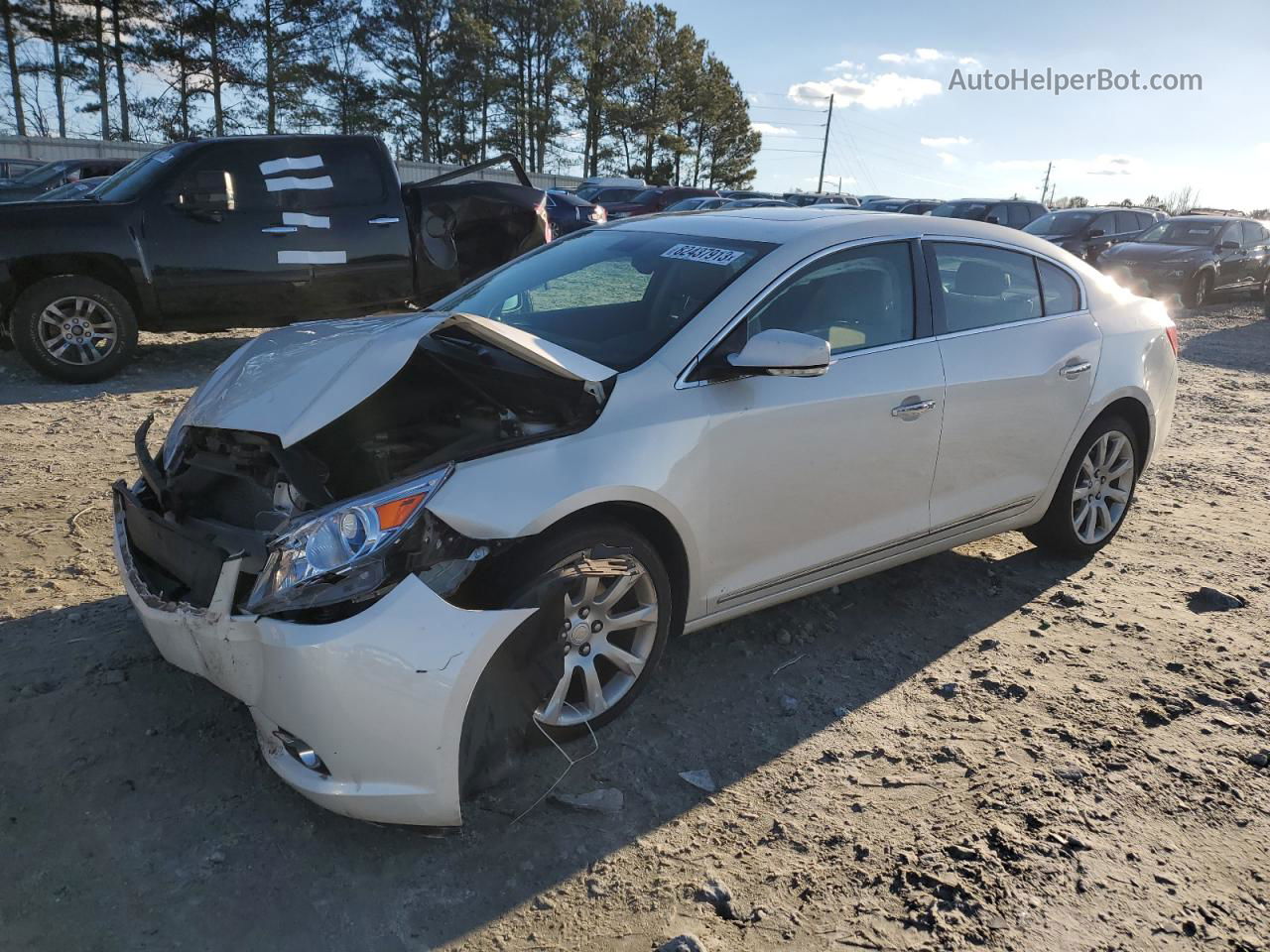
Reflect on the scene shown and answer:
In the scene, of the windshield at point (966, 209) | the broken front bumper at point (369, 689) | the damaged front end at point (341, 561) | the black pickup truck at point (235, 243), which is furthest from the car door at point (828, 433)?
the windshield at point (966, 209)

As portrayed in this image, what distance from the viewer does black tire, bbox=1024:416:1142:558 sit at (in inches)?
172

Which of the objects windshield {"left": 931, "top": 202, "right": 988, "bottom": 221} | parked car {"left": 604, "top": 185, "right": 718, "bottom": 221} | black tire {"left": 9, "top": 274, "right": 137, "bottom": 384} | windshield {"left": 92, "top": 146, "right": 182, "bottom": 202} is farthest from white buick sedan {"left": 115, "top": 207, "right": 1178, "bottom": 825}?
parked car {"left": 604, "top": 185, "right": 718, "bottom": 221}

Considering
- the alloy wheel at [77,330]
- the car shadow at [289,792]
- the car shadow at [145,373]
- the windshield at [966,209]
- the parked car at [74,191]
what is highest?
the windshield at [966,209]

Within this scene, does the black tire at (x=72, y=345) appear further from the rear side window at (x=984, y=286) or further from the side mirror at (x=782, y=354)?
the rear side window at (x=984, y=286)

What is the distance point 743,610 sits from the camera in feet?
10.8

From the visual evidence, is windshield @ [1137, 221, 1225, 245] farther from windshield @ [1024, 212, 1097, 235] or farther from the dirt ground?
the dirt ground

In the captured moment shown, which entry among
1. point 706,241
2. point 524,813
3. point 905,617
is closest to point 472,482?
point 524,813

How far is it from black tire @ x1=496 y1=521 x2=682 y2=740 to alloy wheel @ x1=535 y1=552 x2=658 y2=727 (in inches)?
0.7

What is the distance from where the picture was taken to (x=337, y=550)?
2.42 metres

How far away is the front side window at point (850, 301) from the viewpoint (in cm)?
335

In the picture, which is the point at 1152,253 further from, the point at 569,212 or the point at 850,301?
the point at 850,301

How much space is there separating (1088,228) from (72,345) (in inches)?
702

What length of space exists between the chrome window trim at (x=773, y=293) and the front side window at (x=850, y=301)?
0.02 m

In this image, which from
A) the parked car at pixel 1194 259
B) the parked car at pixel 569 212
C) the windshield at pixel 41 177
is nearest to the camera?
the windshield at pixel 41 177
